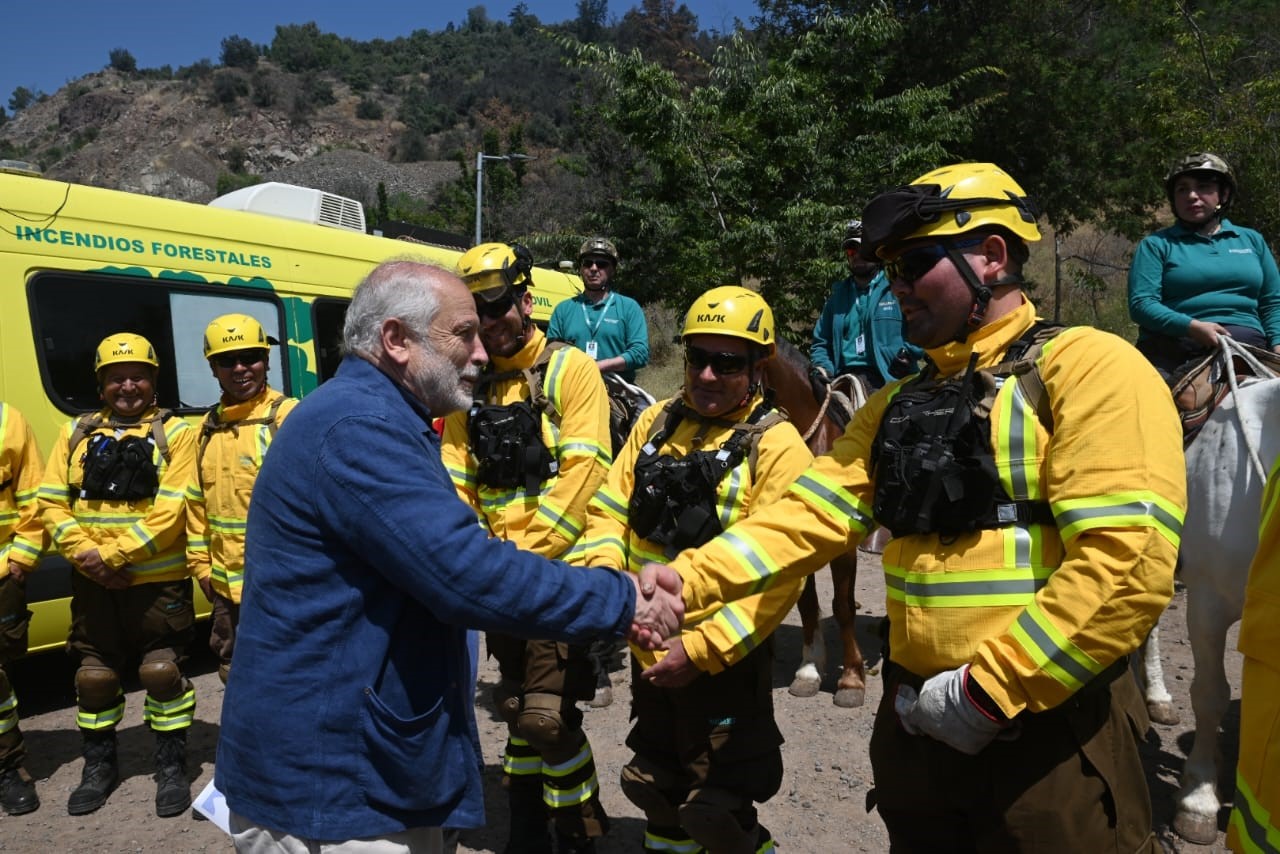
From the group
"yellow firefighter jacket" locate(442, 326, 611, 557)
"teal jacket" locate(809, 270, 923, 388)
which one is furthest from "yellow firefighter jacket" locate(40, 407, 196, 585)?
"teal jacket" locate(809, 270, 923, 388)

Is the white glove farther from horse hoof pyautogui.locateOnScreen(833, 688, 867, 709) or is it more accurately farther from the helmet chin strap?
horse hoof pyautogui.locateOnScreen(833, 688, 867, 709)

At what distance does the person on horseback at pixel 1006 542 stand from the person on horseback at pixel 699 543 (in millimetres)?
665

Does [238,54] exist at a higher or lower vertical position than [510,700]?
higher

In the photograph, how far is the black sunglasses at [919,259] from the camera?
2270 mm

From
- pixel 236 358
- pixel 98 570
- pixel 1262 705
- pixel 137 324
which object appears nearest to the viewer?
pixel 1262 705

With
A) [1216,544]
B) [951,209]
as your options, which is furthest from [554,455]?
[1216,544]

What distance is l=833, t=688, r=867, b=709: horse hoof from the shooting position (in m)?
5.74

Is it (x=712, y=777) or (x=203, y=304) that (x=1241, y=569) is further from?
(x=203, y=304)

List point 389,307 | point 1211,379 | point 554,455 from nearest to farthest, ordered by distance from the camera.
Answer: point 389,307
point 554,455
point 1211,379

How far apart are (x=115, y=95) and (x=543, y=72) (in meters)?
51.2

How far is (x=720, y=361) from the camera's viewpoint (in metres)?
3.33

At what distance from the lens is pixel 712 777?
3090 millimetres

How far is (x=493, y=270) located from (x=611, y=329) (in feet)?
12.2

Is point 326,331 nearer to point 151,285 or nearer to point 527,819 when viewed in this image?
point 151,285
